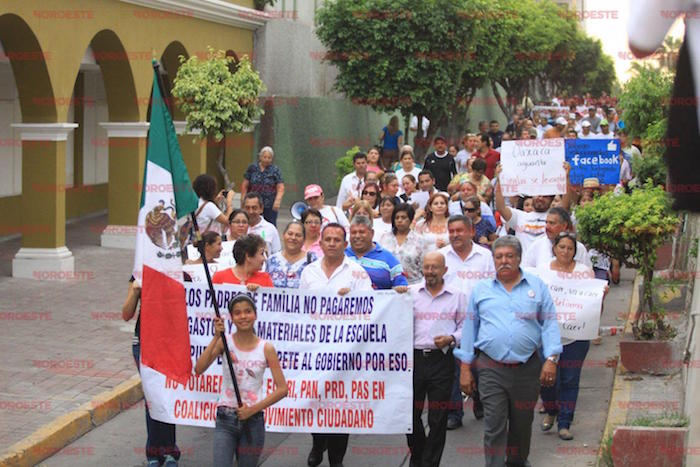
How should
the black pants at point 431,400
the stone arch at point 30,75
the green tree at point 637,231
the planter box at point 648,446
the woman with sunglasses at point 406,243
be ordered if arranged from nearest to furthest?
the planter box at point 648,446 < the black pants at point 431,400 < the woman with sunglasses at point 406,243 < the green tree at point 637,231 < the stone arch at point 30,75

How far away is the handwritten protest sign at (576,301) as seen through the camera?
30.9ft

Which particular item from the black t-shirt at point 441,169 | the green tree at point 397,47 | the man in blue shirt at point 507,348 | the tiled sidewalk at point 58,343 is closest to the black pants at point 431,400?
the man in blue shirt at point 507,348

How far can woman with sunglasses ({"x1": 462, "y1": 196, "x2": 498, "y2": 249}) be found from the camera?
11820 mm

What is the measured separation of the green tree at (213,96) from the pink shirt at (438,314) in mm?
10888

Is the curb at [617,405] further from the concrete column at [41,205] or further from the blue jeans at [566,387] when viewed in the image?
the concrete column at [41,205]

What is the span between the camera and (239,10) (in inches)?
914

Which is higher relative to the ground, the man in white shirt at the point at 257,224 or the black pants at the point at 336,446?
the man in white shirt at the point at 257,224

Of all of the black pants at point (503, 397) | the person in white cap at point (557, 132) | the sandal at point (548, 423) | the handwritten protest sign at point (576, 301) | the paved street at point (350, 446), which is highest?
the person in white cap at point (557, 132)

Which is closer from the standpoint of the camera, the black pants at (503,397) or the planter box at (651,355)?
the black pants at (503,397)

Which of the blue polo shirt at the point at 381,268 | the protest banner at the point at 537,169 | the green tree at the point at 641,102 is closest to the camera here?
the blue polo shirt at the point at 381,268

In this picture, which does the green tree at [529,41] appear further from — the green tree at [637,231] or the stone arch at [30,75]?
the green tree at [637,231]

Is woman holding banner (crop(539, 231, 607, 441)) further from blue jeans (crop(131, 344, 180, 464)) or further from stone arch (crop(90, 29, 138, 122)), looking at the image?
stone arch (crop(90, 29, 138, 122))

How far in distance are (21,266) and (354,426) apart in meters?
8.82

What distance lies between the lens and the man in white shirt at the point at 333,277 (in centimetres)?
827
